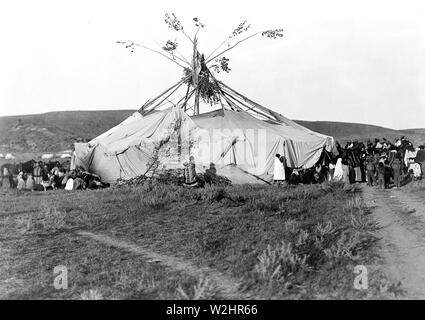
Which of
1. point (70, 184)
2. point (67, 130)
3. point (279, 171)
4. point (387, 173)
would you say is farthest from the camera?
point (67, 130)

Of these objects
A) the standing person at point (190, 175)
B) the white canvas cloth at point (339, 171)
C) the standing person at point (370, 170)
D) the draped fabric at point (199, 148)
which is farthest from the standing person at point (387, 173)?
the standing person at point (190, 175)

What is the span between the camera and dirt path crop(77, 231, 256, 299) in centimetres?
586

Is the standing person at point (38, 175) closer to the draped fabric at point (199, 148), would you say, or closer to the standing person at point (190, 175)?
the draped fabric at point (199, 148)

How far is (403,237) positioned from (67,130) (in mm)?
45104

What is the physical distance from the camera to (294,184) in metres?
16.6

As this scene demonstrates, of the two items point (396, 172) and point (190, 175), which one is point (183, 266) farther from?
point (396, 172)

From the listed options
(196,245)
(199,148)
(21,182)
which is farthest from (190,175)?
(196,245)

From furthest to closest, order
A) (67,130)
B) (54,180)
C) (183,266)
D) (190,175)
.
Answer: (67,130) → (54,180) → (190,175) → (183,266)

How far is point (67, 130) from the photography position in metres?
49.8

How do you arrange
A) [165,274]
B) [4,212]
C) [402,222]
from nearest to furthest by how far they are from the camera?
[165,274], [402,222], [4,212]

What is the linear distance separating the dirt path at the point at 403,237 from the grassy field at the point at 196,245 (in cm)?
22
